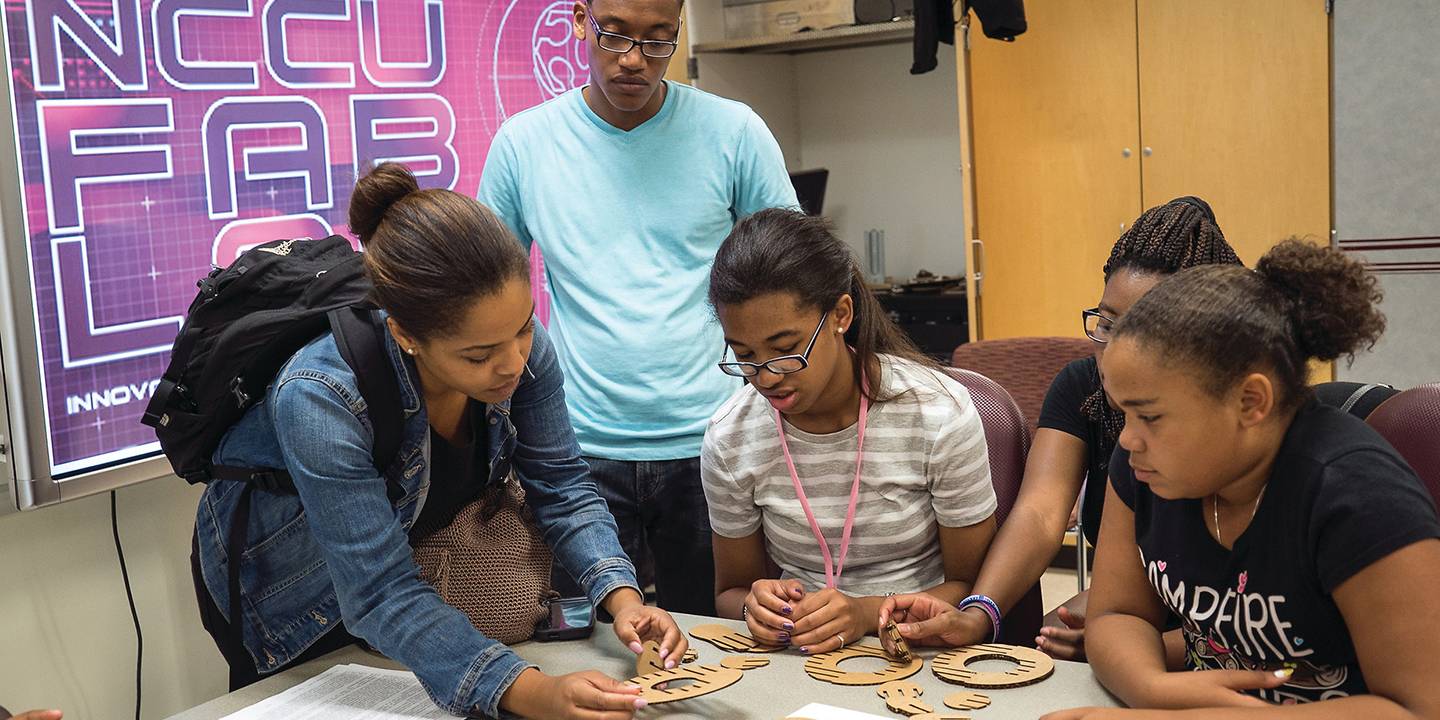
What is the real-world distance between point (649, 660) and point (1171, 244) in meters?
0.98

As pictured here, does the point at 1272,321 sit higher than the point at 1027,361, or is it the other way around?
the point at 1272,321

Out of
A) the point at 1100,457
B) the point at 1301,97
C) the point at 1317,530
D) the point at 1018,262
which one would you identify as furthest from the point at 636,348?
the point at 1301,97

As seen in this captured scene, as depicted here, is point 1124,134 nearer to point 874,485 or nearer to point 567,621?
point 874,485

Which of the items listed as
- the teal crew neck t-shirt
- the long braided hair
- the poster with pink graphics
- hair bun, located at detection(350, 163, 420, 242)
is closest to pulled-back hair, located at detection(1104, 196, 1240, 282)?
the long braided hair

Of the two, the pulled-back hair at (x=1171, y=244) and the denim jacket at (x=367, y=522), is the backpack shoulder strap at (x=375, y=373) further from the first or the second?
the pulled-back hair at (x=1171, y=244)

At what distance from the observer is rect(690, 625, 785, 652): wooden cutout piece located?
1493mm

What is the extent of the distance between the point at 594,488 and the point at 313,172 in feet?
4.32

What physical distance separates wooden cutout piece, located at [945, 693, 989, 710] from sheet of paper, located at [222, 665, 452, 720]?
0.58 meters

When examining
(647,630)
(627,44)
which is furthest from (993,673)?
(627,44)

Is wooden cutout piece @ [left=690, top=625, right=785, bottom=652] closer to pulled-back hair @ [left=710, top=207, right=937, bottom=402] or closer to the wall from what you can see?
pulled-back hair @ [left=710, top=207, right=937, bottom=402]

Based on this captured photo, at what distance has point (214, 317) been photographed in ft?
4.80

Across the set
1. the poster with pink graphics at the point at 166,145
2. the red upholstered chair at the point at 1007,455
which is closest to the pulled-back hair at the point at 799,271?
the red upholstered chair at the point at 1007,455

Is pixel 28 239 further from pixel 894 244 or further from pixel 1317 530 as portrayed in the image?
pixel 894 244

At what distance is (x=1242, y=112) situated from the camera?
361 cm
